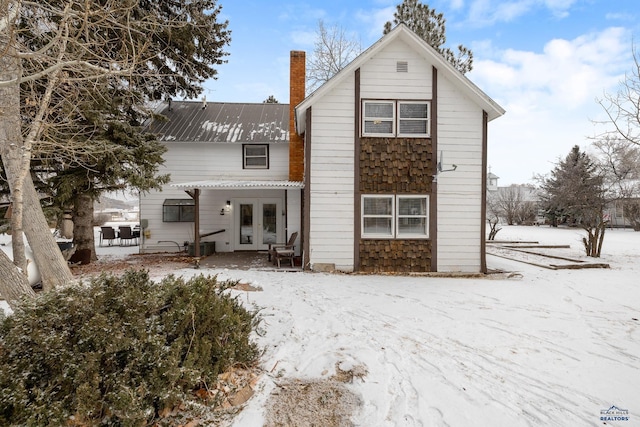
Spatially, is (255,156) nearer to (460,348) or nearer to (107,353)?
(460,348)

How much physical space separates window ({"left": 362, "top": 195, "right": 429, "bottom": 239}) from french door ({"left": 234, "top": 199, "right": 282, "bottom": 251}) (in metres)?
5.07

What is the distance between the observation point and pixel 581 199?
14336mm

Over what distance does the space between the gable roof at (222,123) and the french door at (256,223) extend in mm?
2707

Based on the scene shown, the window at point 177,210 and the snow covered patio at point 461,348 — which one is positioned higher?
the window at point 177,210

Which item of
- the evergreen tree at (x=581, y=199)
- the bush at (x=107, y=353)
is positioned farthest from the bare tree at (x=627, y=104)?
the bush at (x=107, y=353)

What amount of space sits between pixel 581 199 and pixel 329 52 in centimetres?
1576

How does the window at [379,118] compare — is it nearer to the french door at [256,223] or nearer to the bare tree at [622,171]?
the french door at [256,223]

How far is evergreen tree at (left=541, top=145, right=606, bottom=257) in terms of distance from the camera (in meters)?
11.9

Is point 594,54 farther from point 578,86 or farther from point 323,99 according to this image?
point 323,99

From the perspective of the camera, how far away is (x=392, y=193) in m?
8.85

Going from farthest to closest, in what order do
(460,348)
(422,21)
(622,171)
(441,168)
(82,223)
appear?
(622,171)
(422,21)
(82,223)
(441,168)
(460,348)

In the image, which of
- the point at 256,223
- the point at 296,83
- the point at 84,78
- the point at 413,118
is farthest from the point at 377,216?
the point at 84,78

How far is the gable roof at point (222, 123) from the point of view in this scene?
1283 cm

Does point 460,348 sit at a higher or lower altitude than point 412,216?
lower
